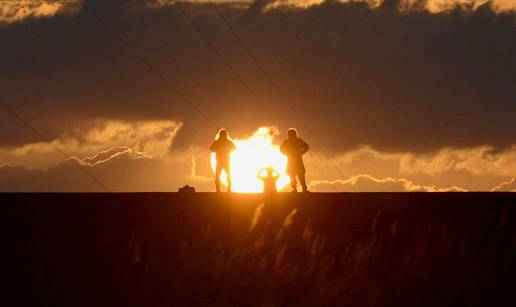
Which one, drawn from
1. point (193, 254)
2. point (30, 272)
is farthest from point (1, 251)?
point (193, 254)

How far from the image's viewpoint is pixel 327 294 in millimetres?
32656

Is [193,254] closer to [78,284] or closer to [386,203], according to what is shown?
[78,284]

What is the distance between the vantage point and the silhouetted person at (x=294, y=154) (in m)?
38.4

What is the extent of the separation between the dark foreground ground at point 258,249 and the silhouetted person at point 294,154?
8.10 feet

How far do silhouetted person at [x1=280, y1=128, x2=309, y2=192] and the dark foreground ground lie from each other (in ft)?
8.10

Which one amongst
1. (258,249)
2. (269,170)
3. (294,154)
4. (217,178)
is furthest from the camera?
(217,178)

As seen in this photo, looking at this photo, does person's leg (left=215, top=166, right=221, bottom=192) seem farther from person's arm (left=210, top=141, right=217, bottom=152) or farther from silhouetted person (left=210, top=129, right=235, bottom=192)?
person's arm (left=210, top=141, right=217, bottom=152)

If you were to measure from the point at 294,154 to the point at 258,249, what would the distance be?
4990 mm

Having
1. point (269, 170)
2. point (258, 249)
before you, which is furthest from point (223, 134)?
point (258, 249)

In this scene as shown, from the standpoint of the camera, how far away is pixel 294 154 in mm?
38469

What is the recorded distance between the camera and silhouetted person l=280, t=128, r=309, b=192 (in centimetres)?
3844

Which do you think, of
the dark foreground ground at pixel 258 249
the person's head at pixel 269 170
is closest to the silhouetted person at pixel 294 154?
the person's head at pixel 269 170

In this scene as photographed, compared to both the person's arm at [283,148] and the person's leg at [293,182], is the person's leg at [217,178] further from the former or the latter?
the person's leg at [293,182]

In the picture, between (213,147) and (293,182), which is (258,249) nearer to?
(293,182)
